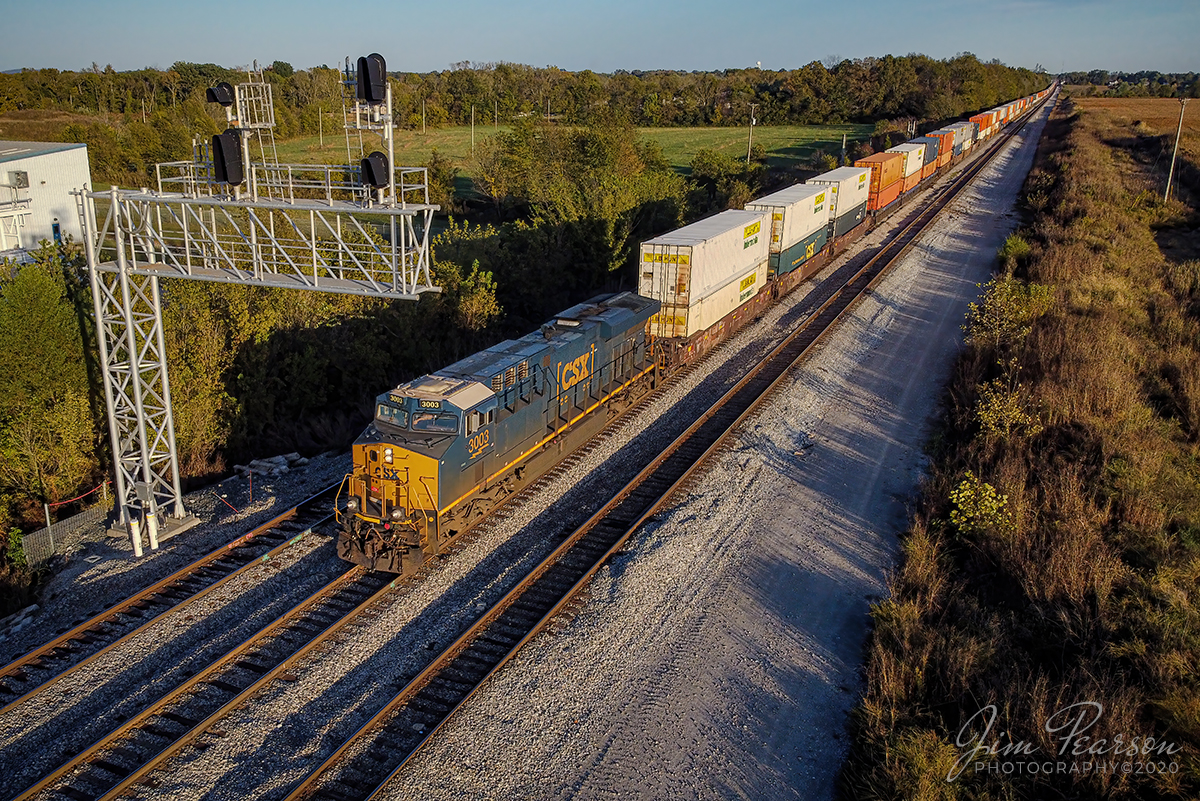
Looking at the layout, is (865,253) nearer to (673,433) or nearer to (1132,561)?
(673,433)

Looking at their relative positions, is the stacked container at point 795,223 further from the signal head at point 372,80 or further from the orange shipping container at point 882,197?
the signal head at point 372,80

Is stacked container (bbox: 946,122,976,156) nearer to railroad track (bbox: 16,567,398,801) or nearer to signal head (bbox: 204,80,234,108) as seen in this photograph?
signal head (bbox: 204,80,234,108)

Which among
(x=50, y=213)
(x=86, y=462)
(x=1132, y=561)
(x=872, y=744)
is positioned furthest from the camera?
(x=50, y=213)

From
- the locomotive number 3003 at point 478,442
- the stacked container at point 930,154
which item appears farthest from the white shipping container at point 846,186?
the locomotive number 3003 at point 478,442

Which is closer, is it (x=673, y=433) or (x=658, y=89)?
(x=673, y=433)

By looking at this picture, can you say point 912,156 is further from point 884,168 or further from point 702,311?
point 702,311

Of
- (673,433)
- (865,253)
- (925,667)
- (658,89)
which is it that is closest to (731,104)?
(658,89)

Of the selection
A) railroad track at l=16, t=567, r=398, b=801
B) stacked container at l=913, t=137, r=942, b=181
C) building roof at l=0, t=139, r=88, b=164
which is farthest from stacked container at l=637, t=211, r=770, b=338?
stacked container at l=913, t=137, r=942, b=181
